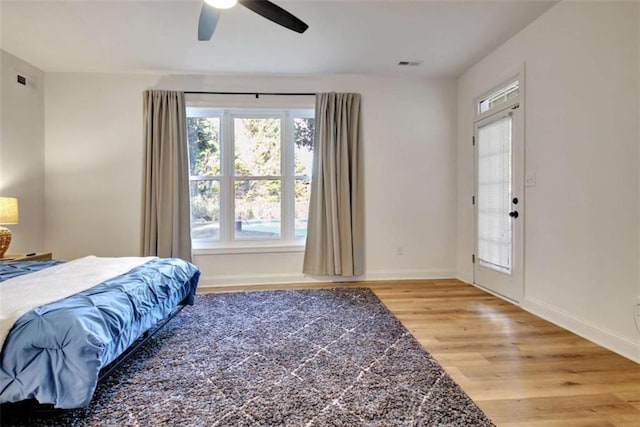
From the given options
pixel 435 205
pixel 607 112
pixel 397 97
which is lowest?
pixel 435 205

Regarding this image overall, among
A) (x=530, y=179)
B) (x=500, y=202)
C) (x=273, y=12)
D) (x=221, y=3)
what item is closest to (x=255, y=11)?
(x=273, y=12)

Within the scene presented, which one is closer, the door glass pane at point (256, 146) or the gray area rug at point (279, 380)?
the gray area rug at point (279, 380)

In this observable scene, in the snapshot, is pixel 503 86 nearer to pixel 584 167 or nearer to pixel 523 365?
pixel 584 167

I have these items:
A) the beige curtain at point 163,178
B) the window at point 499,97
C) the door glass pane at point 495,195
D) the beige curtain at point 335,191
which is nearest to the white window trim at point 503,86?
the window at point 499,97

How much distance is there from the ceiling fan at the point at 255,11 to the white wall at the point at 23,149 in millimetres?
2609

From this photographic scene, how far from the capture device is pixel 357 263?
4.10m

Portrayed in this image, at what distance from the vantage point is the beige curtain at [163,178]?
12.5ft

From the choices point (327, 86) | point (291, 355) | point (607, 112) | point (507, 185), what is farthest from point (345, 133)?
point (291, 355)

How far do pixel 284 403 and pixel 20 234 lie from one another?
3767 millimetres

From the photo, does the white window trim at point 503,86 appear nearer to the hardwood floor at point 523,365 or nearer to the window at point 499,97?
the window at point 499,97

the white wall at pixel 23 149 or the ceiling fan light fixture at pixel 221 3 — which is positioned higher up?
the ceiling fan light fixture at pixel 221 3

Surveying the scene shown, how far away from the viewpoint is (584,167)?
2441 millimetres

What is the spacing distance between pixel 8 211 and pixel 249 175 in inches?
93.8

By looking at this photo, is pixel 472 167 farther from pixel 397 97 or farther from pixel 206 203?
pixel 206 203
